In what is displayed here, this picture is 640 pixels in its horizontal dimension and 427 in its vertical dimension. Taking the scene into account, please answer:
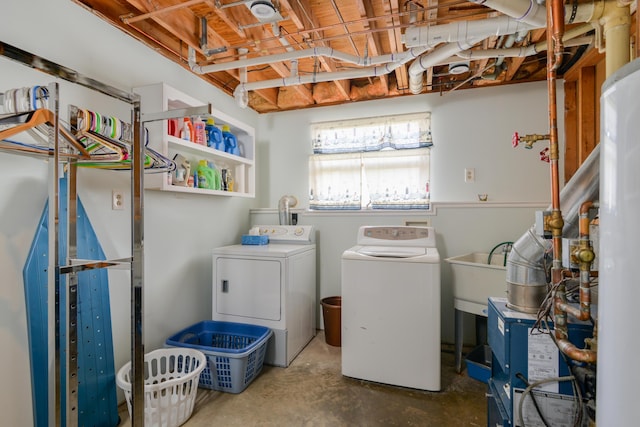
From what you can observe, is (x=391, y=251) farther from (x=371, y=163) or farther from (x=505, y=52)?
(x=505, y=52)

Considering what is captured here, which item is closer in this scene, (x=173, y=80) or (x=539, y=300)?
(x=539, y=300)

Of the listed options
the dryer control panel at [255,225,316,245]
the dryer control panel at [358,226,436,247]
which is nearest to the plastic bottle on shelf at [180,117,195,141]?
the dryer control panel at [255,225,316,245]

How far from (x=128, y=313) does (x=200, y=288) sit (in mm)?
736

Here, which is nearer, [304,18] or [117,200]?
[117,200]

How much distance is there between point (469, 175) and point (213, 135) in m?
2.31

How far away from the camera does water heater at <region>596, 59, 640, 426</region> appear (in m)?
0.64

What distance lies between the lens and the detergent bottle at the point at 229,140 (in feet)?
9.16

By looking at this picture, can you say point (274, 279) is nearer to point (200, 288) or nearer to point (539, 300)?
point (200, 288)

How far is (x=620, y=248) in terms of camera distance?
2.18ft

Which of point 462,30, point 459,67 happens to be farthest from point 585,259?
point 459,67

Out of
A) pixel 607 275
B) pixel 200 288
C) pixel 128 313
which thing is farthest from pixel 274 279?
pixel 607 275

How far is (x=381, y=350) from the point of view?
2152mm

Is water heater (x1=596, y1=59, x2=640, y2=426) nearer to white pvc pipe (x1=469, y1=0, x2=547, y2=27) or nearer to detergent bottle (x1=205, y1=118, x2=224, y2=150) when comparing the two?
white pvc pipe (x1=469, y1=0, x2=547, y2=27)

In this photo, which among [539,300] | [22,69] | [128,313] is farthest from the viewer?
[128,313]
